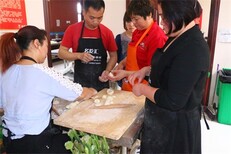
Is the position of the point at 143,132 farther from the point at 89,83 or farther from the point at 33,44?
the point at 89,83

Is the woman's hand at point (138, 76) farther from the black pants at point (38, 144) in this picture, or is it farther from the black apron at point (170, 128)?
the black pants at point (38, 144)

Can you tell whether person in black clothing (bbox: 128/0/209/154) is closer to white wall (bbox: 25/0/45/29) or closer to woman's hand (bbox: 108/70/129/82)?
woman's hand (bbox: 108/70/129/82)

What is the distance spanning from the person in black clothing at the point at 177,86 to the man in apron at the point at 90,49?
2.39 ft

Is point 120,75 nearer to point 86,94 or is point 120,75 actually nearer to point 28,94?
point 86,94

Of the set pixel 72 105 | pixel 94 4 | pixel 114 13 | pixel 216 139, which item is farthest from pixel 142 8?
pixel 114 13

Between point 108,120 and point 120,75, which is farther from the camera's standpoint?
point 120,75

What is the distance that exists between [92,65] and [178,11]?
111 cm

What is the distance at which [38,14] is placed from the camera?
1.67 m

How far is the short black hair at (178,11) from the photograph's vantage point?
830mm

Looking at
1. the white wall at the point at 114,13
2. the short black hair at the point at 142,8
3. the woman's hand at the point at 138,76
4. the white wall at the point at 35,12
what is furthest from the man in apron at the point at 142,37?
the white wall at the point at 114,13

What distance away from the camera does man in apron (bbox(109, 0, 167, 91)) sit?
1.40 metres

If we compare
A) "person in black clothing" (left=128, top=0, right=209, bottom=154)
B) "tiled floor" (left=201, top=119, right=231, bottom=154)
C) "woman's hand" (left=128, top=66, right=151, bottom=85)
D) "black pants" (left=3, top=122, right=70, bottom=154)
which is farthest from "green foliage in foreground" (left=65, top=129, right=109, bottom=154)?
"tiled floor" (left=201, top=119, right=231, bottom=154)

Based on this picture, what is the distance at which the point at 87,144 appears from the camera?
959mm

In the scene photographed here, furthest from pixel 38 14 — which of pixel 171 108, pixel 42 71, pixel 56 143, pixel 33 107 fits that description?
pixel 171 108
